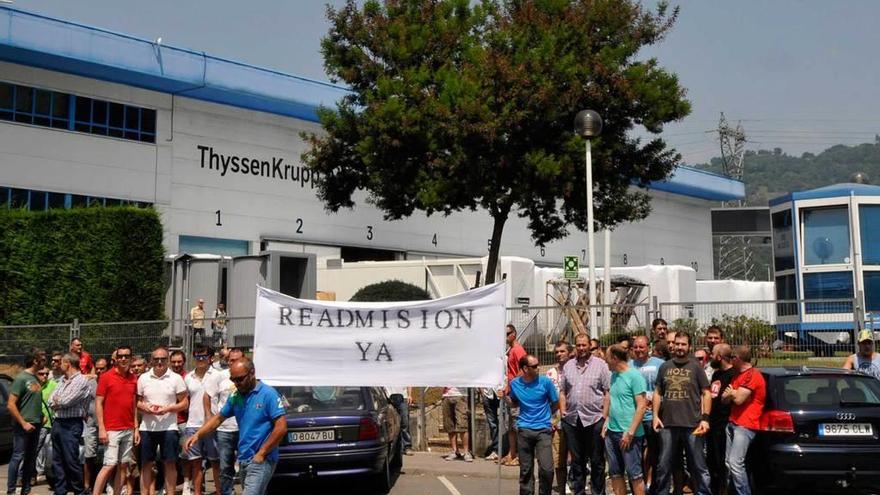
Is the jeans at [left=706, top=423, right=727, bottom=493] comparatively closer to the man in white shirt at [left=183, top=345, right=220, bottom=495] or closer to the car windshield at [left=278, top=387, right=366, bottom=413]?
the car windshield at [left=278, top=387, right=366, bottom=413]

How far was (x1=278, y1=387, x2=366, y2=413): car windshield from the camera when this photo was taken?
1315cm

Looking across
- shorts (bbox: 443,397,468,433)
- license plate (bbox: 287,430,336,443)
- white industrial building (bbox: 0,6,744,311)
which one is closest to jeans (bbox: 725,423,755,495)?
license plate (bbox: 287,430,336,443)

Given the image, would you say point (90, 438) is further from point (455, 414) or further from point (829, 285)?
point (829, 285)

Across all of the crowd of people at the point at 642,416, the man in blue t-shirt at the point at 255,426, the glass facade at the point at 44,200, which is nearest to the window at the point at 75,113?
the glass facade at the point at 44,200

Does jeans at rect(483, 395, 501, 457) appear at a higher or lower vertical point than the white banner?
lower

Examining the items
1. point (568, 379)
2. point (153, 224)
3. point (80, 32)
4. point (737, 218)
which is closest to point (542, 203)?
point (153, 224)

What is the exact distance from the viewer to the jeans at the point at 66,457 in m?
13.1

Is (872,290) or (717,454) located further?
(872,290)

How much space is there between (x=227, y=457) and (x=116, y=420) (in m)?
1.35

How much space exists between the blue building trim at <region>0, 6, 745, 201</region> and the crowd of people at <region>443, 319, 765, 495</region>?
774 inches

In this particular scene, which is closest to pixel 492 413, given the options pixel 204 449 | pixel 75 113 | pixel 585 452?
pixel 585 452

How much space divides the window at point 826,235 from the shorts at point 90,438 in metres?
19.3

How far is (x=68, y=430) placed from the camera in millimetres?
13172

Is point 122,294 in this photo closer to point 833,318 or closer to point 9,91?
point 9,91
